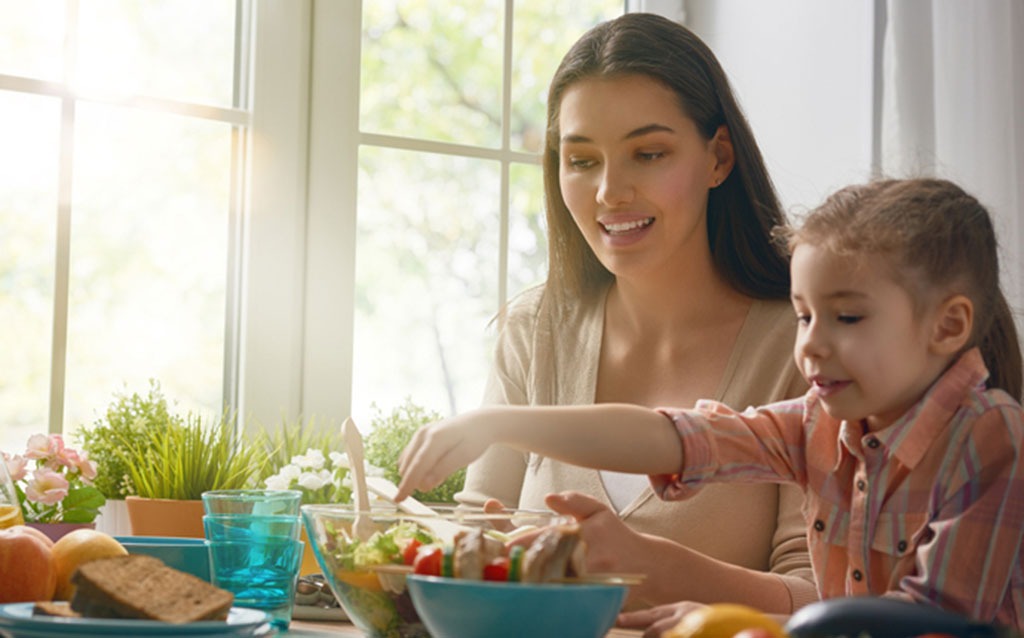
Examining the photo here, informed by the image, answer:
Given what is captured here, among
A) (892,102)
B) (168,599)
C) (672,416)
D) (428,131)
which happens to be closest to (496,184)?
(428,131)

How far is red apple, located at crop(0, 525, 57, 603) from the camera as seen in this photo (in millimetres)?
1063

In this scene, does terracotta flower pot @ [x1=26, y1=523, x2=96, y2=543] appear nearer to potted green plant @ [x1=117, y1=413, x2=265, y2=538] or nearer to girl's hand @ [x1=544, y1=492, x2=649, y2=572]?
potted green plant @ [x1=117, y1=413, x2=265, y2=538]

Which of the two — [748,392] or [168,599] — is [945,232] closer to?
[748,392]

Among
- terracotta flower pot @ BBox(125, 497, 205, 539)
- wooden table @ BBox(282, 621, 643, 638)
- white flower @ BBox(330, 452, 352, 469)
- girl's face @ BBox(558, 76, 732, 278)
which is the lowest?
wooden table @ BBox(282, 621, 643, 638)

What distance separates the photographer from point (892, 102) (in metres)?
2.41

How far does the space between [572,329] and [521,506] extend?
1.01 ft

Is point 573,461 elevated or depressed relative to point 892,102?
depressed

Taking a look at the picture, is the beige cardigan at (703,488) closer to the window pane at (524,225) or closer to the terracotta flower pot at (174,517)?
the terracotta flower pot at (174,517)

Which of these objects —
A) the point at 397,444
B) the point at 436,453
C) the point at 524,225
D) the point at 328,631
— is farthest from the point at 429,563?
the point at 524,225

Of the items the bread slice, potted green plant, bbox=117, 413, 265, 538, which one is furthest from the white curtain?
the bread slice

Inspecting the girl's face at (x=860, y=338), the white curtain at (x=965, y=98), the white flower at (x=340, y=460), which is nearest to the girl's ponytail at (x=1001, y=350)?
the girl's face at (x=860, y=338)

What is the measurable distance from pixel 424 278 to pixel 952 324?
1422 millimetres

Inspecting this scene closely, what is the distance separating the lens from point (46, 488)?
151cm

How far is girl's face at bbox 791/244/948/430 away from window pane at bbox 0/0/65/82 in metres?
1.43
